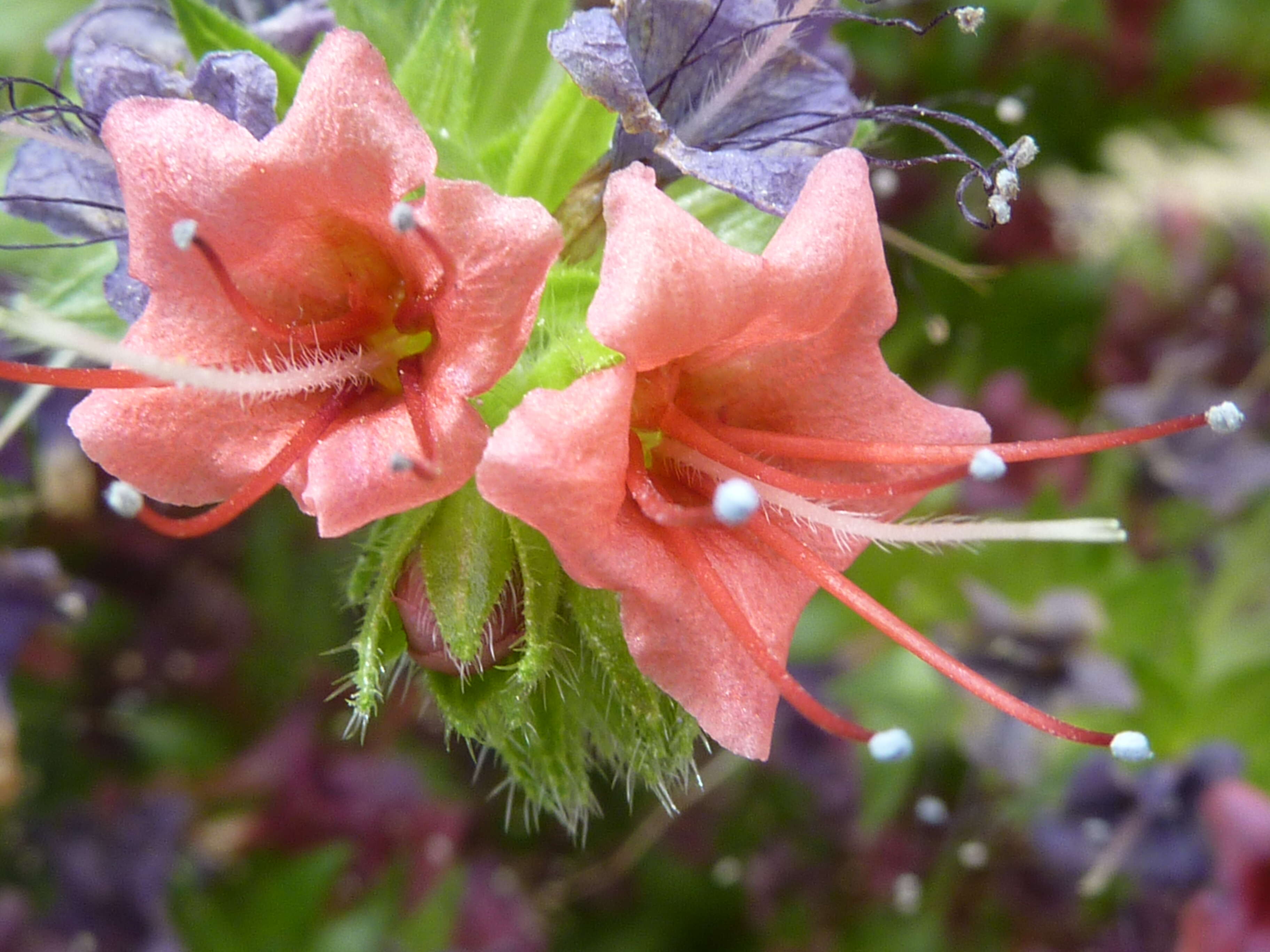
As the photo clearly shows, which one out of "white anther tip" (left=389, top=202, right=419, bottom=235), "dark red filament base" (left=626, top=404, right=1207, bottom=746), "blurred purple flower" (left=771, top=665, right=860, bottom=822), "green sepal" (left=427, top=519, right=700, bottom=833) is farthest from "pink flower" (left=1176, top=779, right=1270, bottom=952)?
"white anther tip" (left=389, top=202, right=419, bottom=235)

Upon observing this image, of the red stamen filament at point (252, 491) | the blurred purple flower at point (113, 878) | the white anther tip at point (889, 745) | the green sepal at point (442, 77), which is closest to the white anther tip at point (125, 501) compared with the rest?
the red stamen filament at point (252, 491)

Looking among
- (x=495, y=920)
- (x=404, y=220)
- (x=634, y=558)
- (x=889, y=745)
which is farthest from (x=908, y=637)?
(x=495, y=920)

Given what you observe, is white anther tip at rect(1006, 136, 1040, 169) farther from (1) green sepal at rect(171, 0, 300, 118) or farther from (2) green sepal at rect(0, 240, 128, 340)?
(2) green sepal at rect(0, 240, 128, 340)

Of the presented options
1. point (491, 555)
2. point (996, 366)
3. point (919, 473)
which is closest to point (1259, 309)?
point (996, 366)

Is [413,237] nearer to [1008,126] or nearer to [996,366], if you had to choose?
[1008,126]

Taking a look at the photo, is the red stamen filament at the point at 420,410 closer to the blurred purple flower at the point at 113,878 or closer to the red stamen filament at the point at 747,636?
the red stamen filament at the point at 747,636

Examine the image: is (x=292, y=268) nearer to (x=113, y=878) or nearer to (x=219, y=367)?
(x=219, y=367)

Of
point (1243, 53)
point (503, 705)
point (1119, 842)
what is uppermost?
point (1243, 53)
